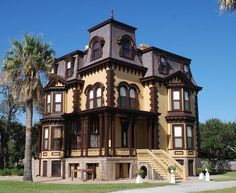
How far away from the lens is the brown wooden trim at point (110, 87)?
3149 cm

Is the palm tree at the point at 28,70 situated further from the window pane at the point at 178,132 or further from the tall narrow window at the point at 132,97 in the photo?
the window pane at the point at 178,132

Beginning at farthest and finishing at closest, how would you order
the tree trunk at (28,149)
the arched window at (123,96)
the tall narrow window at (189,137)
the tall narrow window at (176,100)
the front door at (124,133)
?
the tall narrow window at (176,100) < the tall narrow window at (189,137) < the arched window at (123,96) < the front door at (124,133) < the tree trunk at (28,149)

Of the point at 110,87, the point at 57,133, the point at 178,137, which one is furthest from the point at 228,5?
the point at 57,133

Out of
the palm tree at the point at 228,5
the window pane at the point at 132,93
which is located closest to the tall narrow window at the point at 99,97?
the window pane at the point at 132,93

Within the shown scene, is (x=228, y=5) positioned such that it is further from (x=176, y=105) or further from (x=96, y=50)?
(x=176, y=105)

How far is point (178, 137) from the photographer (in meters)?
35.4

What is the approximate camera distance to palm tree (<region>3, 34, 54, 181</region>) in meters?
28.9

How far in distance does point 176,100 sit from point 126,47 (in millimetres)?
7287

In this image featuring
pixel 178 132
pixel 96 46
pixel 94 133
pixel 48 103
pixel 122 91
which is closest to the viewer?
pixel 122 91

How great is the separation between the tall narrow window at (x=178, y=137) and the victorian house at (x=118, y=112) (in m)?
0.10

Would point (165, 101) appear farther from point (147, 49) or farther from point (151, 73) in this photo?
point (147, 49)

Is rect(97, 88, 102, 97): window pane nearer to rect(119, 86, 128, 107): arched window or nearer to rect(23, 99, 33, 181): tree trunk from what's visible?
rect(119, 86, 128, 107): arched window

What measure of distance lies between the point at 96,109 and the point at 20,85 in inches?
255

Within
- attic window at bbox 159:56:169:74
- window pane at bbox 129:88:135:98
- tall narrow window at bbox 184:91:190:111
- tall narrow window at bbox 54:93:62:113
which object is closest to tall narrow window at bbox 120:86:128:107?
window pane at bbox 129:88:135:98
